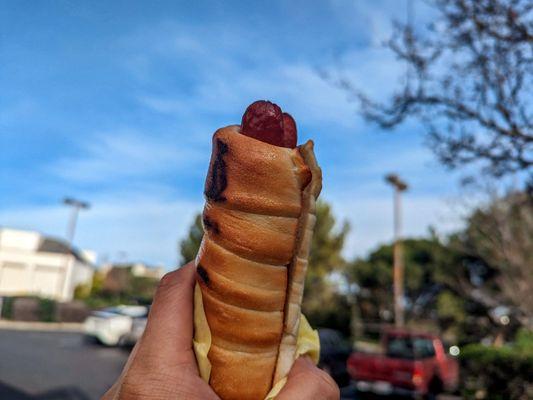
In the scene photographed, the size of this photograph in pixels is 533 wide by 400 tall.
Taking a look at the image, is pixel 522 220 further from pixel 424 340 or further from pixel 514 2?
pixel 514 2

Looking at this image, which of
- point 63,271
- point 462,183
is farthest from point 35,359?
point 63,271

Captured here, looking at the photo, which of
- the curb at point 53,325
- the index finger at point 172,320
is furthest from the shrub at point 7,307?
the index finger at point 172,320

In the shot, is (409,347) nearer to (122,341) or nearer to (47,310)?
(122,341)

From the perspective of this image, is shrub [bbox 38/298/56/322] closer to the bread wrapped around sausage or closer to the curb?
the curb

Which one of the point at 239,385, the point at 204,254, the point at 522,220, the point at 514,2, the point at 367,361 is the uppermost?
the point at 514,2

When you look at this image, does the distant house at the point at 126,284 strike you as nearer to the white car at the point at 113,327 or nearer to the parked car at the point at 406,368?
the white car at the point at 113,327

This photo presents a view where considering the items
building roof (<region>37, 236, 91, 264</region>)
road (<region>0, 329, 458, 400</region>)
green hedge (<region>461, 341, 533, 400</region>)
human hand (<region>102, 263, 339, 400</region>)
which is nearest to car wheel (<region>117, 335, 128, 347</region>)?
road (<region>0, 329, 458, 400</region>)
